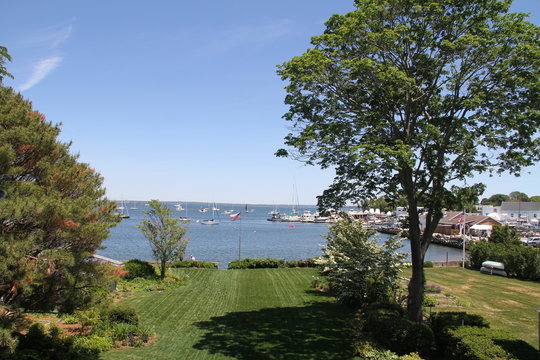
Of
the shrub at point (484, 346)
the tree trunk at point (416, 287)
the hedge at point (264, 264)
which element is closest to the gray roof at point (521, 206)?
the hedge at point (264, 264)

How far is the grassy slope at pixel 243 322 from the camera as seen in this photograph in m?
13.1

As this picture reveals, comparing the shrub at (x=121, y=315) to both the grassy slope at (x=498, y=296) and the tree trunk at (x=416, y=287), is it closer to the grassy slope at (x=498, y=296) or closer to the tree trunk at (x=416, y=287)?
the tree trunk at (x=416, y=287)

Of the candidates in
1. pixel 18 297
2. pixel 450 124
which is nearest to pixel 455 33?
pixel 450 124

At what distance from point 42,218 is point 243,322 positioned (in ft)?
35.3

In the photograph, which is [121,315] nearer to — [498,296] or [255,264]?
[255,264]

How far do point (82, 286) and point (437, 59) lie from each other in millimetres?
13735

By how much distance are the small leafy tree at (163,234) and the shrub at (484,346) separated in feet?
59.9

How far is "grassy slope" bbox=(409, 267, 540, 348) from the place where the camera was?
1768 cm

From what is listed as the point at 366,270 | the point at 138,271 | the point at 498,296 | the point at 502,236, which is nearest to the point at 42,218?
the point at 366,270

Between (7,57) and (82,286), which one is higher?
(7,57)

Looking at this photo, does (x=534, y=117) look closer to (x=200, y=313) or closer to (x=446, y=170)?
(x=446, y=170)

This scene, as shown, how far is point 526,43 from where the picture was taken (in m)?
13.5

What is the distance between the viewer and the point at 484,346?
10625mm

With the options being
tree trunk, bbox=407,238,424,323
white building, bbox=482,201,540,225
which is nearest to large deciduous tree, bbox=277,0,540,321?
tree trunk, bbox=407,238,424,323
